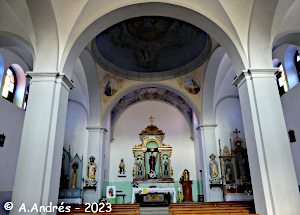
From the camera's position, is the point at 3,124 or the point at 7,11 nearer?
the point at 7,11

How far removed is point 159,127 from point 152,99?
189 cm

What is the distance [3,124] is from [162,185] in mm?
8906

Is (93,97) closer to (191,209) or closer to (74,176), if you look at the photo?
(74,176)

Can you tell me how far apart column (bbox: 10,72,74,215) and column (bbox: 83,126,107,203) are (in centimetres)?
554

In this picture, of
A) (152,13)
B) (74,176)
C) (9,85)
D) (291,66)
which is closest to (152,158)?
(74,176)

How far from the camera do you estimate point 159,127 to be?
1555 cm

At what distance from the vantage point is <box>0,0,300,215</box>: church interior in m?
5.16

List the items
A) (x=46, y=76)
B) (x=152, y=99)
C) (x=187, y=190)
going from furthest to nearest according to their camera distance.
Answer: (x=152, y=99), (x=187, y=190), (x=46, y=76)

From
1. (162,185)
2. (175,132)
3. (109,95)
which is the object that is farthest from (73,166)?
(175,132)

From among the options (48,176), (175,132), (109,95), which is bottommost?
(48,176)

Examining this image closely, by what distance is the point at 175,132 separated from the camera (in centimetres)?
1541

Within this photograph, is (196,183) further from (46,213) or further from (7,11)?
(7,11)

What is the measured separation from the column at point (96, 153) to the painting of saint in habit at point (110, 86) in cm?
177

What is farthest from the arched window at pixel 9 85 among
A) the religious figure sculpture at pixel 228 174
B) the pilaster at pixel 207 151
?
the religious figure sculpture at pixel 228 174
